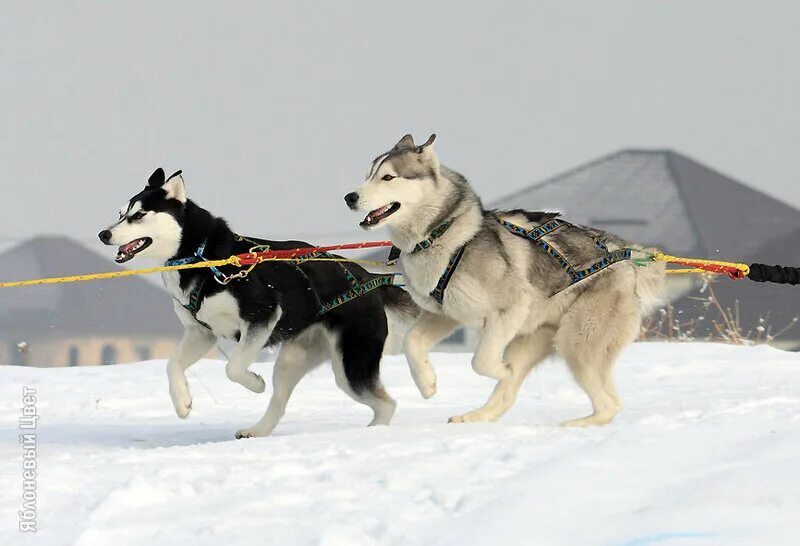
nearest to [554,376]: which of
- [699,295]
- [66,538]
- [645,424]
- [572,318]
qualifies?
[699,295]

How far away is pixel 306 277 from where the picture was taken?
5.57 metres

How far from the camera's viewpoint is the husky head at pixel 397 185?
4.67 metres

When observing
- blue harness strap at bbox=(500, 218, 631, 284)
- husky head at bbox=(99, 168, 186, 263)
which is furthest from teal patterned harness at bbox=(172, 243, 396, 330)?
blue harness strap at bbox=(500, 218, 631, 284)

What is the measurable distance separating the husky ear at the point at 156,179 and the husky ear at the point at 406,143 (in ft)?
4.31

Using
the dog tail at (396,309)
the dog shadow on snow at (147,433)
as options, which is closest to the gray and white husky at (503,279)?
the dog tail at (396,309)

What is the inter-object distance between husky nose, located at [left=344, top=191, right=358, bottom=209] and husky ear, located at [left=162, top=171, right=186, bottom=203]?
1152mm

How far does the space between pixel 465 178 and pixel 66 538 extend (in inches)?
100

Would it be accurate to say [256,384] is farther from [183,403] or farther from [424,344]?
[424,344]

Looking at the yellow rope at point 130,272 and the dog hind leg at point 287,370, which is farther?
the dog hind leg at point 287,370

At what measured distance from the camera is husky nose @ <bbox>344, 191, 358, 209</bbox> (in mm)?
4613

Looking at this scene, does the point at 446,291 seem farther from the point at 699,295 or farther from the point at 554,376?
the point at 699,295

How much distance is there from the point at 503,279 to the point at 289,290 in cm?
121

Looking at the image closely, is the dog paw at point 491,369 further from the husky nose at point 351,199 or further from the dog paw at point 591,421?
the husky nose at point 351,199

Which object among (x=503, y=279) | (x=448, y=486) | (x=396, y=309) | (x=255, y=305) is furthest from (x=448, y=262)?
(x=448, y=486)
